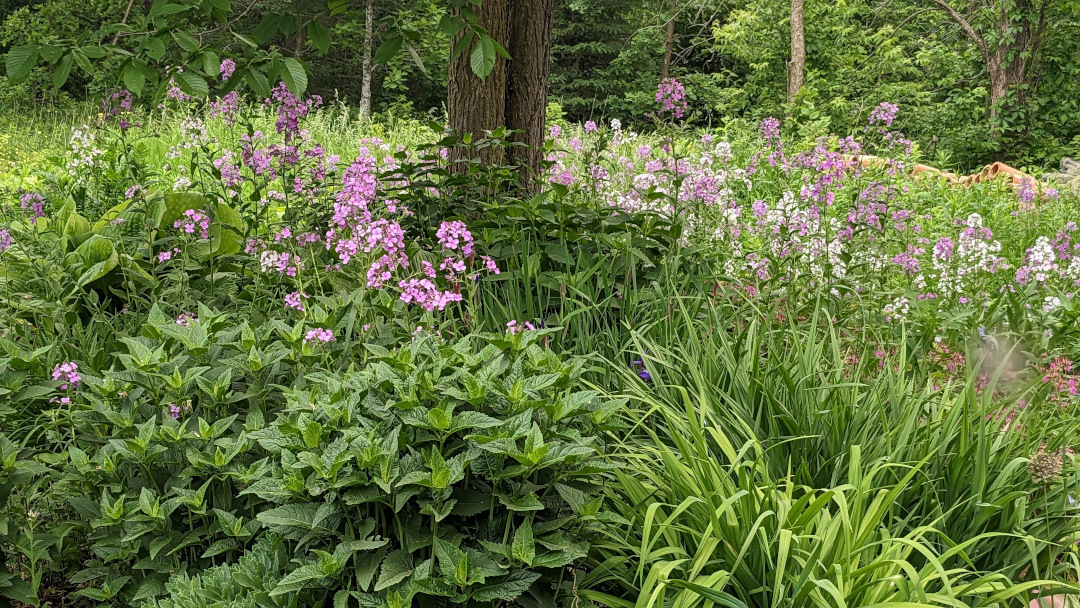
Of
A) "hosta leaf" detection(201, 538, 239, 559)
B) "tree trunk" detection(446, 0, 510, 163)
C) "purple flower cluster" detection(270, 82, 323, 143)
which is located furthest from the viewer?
"tree trunk" detection(446, 0, 510, 163)

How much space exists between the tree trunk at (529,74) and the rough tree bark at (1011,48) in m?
11.2

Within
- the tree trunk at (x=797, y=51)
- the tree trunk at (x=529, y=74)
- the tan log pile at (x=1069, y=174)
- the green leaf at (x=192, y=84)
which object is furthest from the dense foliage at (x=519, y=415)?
the tree trunk at (x=797, y=51)

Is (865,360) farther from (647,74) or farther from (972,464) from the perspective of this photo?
(647,74)

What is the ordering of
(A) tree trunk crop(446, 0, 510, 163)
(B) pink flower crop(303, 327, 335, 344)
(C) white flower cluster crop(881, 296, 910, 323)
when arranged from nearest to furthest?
(B) pink flower crop(303, 327, 335, 344), (C) white flower cluster crop(881, 296, 910, 323), (A) tree trunk crop(446, 0, 510, 163)

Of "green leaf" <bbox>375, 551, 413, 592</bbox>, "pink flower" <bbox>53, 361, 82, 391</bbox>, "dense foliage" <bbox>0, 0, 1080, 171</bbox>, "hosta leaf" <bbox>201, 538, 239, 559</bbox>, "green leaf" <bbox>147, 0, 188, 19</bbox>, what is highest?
"dense foliage" <bbox>0, 0, 1080, 171</bbox>

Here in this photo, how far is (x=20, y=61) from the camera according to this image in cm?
233

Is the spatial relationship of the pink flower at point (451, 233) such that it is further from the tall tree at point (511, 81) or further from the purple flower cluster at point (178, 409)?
the tall tree at point (511, 81)

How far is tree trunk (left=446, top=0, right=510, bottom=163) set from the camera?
158 inches

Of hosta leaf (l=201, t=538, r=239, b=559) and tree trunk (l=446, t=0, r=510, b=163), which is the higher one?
tree trunk (l=446, t=0, r=510, b=163)

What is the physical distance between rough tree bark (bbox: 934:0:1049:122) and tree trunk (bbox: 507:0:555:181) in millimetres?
11196

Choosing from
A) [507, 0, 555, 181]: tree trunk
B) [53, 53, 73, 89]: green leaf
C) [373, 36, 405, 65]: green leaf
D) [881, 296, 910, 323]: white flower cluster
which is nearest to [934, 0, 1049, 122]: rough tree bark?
[507, 0, 555, 181]: tree trunk

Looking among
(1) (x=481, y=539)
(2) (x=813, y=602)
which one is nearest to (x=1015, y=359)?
(2) (x=813, y=602)

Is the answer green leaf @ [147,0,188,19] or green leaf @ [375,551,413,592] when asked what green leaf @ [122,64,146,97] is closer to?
green leaf @ [147,0,188,19]

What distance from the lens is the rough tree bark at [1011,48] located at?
41.4 feet
